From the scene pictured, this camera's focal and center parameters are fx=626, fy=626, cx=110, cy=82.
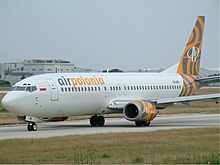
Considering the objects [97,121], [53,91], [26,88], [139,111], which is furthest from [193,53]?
[26,88]

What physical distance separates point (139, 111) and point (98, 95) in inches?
124

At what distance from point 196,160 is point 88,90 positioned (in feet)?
66.9

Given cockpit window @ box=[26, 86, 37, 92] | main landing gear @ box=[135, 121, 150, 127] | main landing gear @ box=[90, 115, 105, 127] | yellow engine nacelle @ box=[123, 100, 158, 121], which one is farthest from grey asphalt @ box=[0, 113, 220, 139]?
cockpit window @ box=[26, 86, 37, 92]

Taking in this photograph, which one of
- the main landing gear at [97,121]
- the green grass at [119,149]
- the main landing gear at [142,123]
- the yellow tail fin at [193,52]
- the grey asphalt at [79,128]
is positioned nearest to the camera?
the green grass at [119,149]

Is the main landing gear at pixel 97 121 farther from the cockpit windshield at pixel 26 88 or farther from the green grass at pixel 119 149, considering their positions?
the green grass at pixel 119 149

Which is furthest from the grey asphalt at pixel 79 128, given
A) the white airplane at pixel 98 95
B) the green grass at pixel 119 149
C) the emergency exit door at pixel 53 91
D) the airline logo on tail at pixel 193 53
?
the airline logo on tail at pixel 193 53

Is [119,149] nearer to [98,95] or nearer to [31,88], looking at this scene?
[31,88]

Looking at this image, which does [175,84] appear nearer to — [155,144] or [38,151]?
[155,144]

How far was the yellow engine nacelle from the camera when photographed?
39625mm

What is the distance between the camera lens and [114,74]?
44281 mm

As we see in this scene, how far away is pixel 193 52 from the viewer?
51.8 metres

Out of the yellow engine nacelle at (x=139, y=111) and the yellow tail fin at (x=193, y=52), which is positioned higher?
the yellow tail fin at (x=193, y=52)

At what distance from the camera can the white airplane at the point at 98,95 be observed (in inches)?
1446

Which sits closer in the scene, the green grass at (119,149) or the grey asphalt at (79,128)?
the green grass at (119,149)
